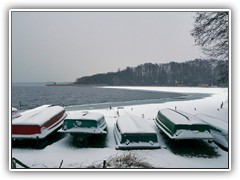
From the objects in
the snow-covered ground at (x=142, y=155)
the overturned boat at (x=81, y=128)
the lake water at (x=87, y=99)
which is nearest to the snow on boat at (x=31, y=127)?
the snow-covered ground at (x=142, y=155)

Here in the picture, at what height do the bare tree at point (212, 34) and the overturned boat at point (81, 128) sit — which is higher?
the bare tree at point (212, 34)

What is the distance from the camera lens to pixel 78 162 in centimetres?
640

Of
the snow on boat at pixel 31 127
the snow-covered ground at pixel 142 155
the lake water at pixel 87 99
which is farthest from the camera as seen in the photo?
the lake water at pixel 87 99

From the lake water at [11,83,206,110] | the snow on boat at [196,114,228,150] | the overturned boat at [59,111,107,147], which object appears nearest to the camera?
the snow on boat at [196,114,228,150]

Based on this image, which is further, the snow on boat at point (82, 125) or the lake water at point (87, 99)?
the lake water at point (87, 99)

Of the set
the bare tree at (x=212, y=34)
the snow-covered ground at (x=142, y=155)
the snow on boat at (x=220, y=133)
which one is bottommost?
the snow-covered ground at (x=142, y=155)

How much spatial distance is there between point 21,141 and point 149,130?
4.47m

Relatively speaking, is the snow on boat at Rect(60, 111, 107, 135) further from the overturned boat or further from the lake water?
the lake water

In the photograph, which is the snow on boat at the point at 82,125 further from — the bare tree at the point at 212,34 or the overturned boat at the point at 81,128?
the bare tree at the point at 212,34

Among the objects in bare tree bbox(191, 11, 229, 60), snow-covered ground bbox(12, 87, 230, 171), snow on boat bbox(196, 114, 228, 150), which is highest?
bare tree bbox(191, 11, 229, 60)

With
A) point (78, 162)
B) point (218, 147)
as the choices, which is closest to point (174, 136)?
point (218, 147)

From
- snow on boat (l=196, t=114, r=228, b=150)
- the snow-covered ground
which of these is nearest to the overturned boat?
the snow-covered ground

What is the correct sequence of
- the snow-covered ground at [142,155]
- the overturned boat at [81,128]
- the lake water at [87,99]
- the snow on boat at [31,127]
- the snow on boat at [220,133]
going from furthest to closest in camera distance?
the lake water at [87,99] → the overturned boat at [81,128] → the snow on boat at [31,127] → the snow on boat at [220,133] → the snow-covered ground at [142,155]

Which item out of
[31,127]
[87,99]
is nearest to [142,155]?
[31,127]
